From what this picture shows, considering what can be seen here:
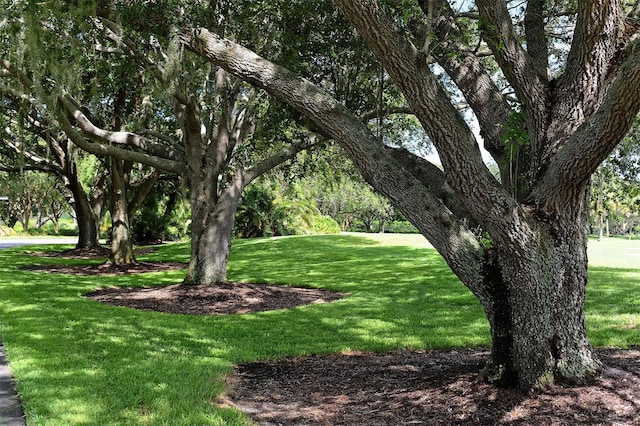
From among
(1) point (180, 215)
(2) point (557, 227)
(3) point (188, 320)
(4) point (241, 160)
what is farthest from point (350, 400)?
(1) point (180, 215)

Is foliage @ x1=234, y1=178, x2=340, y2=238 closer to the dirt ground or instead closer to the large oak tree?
the dirt ground

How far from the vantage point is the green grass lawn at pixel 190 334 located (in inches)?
178

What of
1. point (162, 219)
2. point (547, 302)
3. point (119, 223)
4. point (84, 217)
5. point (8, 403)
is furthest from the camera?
point (162, 219)

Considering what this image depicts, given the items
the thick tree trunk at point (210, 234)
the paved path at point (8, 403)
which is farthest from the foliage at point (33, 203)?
the paved path at point (8, 403)

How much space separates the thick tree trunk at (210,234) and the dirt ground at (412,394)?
5.81m

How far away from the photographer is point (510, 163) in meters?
4.71

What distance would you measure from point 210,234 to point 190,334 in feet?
14.4

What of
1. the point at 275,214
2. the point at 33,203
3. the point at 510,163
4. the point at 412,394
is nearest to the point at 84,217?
the point at 275,214

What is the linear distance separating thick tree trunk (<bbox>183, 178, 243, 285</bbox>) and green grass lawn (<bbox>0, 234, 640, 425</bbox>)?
233 centimetres

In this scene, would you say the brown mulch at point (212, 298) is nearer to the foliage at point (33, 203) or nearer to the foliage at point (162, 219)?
the foliage at point (162, 219)

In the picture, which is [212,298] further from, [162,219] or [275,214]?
[162,219]

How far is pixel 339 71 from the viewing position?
8852 millimetres

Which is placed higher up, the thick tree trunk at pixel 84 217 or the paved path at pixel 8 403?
the thick tree trunk at pixel 84 217

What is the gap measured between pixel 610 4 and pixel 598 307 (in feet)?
21.2
